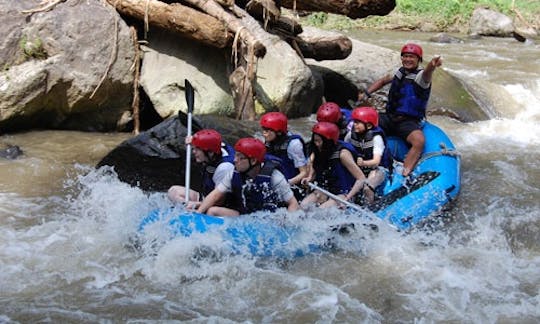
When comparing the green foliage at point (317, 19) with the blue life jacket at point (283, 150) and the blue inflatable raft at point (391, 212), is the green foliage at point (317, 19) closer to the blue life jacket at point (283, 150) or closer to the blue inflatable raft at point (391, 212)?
the blue inflatable raft at point (391, 212)

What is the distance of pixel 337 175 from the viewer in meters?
5.19

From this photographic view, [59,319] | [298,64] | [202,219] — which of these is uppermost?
[298,64]

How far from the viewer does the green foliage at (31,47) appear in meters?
7.18

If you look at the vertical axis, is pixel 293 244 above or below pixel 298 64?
below

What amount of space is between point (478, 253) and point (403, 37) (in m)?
12.5

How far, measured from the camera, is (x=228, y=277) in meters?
4.32

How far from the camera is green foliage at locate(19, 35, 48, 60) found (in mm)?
7176

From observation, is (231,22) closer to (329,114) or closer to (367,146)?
(329,114)

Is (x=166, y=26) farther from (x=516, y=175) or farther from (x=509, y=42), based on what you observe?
(x=509, y=42)

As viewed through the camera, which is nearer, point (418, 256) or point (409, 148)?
point (418, 256)

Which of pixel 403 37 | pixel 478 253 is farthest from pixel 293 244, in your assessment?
pixel 403 37

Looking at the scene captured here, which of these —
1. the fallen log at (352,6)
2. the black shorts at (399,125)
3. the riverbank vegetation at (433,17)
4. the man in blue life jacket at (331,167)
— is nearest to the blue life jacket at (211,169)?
the man in blue life jacket at (331,167)

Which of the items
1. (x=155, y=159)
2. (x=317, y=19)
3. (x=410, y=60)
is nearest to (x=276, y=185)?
(x=155, y=159)

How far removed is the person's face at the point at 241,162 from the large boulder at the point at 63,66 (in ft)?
11.9
